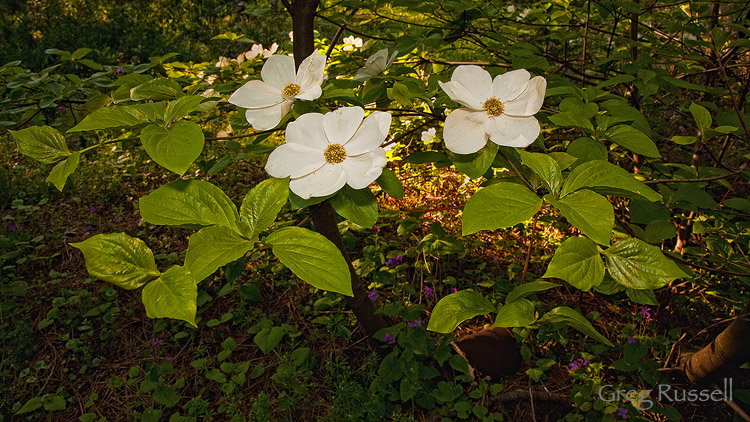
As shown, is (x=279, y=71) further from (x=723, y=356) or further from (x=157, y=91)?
(x=723, y=356)

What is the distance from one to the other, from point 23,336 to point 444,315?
2.31 m

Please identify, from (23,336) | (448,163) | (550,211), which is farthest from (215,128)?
(448,163)

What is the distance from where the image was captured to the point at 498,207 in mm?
514

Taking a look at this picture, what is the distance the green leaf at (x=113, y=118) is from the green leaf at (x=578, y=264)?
563 millimetres

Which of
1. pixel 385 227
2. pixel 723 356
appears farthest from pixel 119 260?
pixel 385 227

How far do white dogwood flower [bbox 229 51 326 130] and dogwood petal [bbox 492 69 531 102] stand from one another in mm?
254

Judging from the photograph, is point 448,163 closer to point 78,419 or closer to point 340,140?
point 340,140

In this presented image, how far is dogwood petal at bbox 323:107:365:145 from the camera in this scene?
1.97 feet

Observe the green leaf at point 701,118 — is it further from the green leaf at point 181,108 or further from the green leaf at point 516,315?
the green leaf at point 181,108

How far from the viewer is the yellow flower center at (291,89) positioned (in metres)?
0.70

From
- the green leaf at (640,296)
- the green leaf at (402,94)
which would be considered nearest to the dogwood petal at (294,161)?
the green leaf at (402,94)

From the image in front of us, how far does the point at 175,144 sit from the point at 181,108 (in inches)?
3.0

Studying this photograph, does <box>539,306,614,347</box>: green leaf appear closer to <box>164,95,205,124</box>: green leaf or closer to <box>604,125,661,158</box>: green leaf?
<box>604,125,661,158</box>: green leaf

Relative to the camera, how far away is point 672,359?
1.76 m
